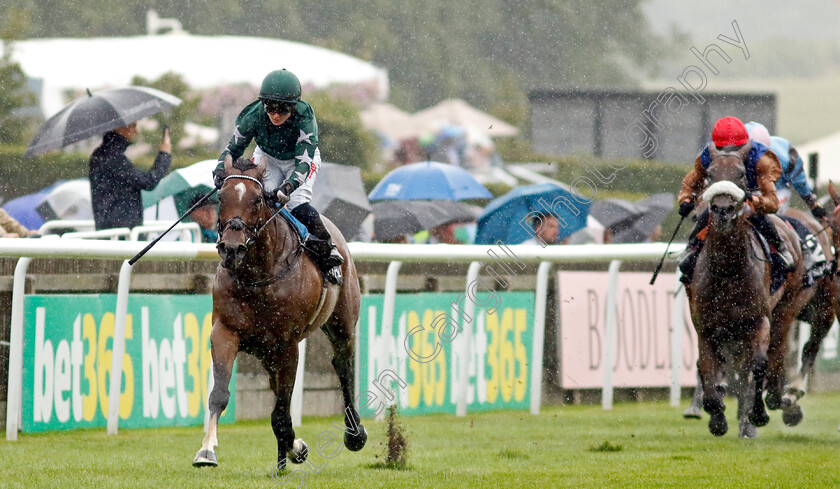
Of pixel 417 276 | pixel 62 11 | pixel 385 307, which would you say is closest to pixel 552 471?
pixel 385 307

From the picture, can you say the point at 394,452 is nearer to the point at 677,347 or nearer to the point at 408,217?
the point at 408,217

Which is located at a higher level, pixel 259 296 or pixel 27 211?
pixel 27 211

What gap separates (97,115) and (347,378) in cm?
328

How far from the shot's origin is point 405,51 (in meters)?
28.0

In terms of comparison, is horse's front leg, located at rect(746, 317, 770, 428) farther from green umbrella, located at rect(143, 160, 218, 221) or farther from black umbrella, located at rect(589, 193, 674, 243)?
black umbrella, located at rect(589, 193, 674, 243)

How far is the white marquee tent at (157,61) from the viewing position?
1683cm

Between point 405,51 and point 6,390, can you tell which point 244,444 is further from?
point 405,51

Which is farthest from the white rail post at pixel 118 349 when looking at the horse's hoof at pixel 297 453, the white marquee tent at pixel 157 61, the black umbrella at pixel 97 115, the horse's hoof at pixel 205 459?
the white marquee tent at pixel 157 61

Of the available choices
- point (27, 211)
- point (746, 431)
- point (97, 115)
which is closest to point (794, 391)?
point (746, 431)

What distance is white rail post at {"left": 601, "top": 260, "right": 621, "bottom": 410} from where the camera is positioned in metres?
10.9

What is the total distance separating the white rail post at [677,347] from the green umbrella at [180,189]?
4.02 meters

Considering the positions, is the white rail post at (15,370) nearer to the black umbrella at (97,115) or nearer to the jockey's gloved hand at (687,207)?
the black umbrella at (97,115)

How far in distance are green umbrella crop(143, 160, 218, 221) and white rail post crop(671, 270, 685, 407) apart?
4016 mm

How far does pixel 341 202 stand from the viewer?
11.3 meters
